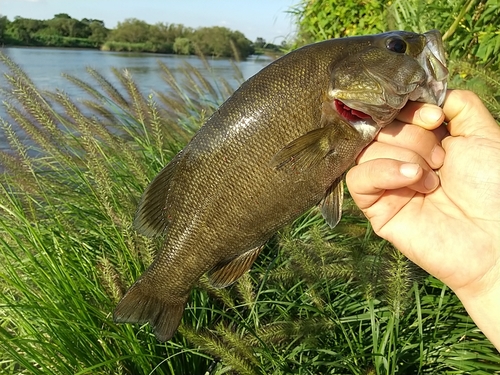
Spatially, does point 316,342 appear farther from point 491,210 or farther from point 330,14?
point 330,14

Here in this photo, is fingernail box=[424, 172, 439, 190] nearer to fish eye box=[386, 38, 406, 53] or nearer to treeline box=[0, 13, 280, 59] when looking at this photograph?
fish eye box=[386, 38, 406, 53]

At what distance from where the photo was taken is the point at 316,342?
2.43 metres

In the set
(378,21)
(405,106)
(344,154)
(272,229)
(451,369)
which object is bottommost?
(451,369)

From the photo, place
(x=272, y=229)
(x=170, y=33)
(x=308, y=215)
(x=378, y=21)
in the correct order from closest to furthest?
(x=272, y=229), (x=308, y=215), (x=378, y=21), (x=170, y=33)

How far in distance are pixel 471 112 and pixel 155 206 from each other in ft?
4.29

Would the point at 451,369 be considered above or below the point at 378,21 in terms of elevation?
below

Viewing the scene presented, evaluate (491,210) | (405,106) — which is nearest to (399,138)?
(405,106)

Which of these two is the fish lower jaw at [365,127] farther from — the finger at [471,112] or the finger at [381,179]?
the finger at [471,112]

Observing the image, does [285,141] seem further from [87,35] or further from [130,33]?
[87,35]

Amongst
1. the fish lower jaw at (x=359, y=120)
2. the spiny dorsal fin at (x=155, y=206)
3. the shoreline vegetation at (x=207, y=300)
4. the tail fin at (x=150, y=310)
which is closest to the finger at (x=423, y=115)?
the fish lower jaw at (x=359, y=120)

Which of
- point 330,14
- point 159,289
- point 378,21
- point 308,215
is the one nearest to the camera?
point 159,289

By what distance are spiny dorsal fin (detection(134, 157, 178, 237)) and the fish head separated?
74 cm

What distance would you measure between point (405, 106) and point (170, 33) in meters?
25.0

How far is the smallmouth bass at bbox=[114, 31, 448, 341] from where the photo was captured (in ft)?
5.67
